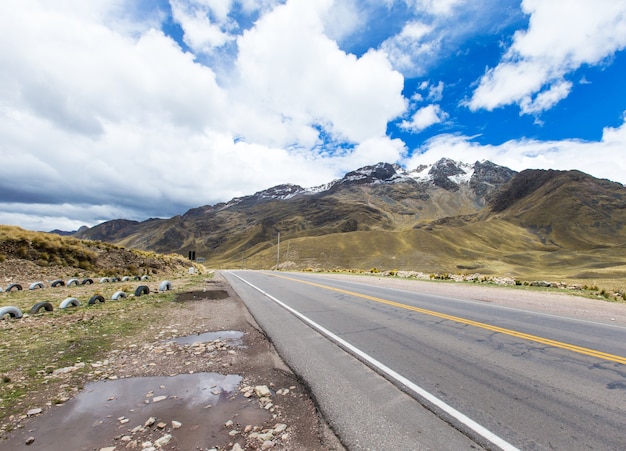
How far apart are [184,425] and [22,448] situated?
63.3 inches

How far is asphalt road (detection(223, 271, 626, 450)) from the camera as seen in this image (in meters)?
3.50

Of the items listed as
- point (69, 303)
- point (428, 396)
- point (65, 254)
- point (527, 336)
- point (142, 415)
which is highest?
point (65, 254)

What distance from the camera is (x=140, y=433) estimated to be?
12.0 feet

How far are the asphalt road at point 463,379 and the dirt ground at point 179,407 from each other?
476mm

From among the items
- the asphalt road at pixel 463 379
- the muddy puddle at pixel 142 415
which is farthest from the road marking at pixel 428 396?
the muddy puddle at pixel 142 415

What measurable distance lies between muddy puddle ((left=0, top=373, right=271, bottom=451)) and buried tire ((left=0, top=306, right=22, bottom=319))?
627 cm

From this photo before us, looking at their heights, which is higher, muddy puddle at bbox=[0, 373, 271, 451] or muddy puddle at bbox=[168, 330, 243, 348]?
muddy puddle at bbox=[168, 330, 243, 348]

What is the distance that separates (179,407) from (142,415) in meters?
0.44

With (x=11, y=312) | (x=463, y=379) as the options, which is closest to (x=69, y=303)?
(x=11, y=312)

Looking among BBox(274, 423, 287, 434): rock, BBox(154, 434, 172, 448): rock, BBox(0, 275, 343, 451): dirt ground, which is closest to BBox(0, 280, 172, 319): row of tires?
BBox(0, 275, 343, 451): dirt ground

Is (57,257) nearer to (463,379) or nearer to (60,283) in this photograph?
(60,283)

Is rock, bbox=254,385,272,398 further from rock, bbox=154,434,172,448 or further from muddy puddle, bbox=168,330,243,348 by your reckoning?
muddy puddle, bbox=168,330,243,348

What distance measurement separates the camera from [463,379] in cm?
492

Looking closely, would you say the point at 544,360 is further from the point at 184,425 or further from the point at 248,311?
the point at 248,311
